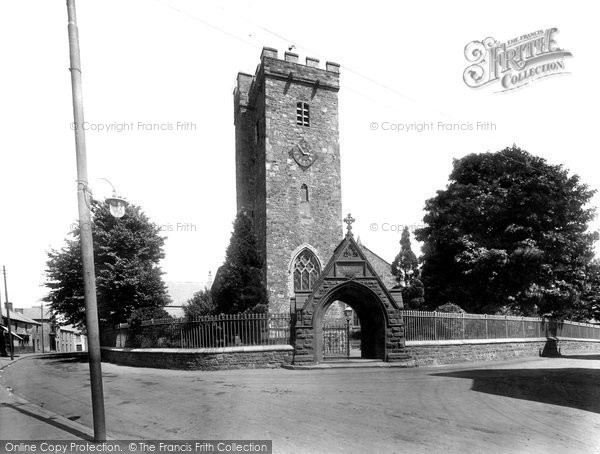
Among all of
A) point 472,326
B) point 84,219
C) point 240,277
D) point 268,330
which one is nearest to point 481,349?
point 472,326

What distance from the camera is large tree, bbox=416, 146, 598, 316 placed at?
90.7 feet

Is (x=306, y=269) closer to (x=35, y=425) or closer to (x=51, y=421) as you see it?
(x=51, y=421)

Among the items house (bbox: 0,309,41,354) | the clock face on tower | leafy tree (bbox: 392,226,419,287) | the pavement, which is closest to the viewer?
the pavement

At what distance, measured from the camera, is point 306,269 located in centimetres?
2742

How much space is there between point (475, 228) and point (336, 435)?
24.8m

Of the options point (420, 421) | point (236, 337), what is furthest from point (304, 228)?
point (420, 421)

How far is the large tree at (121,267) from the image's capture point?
26.4 metres

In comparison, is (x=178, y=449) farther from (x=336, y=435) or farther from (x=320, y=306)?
(x=320, y=306)

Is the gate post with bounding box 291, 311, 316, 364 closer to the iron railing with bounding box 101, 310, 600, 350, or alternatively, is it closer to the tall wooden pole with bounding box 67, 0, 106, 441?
the iron railing with bounding box 101, 310, 600, 350

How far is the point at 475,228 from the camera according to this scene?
29.8 metres

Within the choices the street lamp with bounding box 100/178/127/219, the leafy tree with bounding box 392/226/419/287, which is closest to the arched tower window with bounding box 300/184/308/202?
the leafy tree with bounding box 392/226/419/287

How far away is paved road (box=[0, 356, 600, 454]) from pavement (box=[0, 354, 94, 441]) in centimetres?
28

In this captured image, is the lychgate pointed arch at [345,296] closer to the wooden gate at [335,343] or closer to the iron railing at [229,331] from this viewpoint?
the iron railing at [229,331]

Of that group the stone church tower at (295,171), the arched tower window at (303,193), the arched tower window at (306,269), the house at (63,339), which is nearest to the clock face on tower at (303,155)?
the stone church tower at (295,171)
